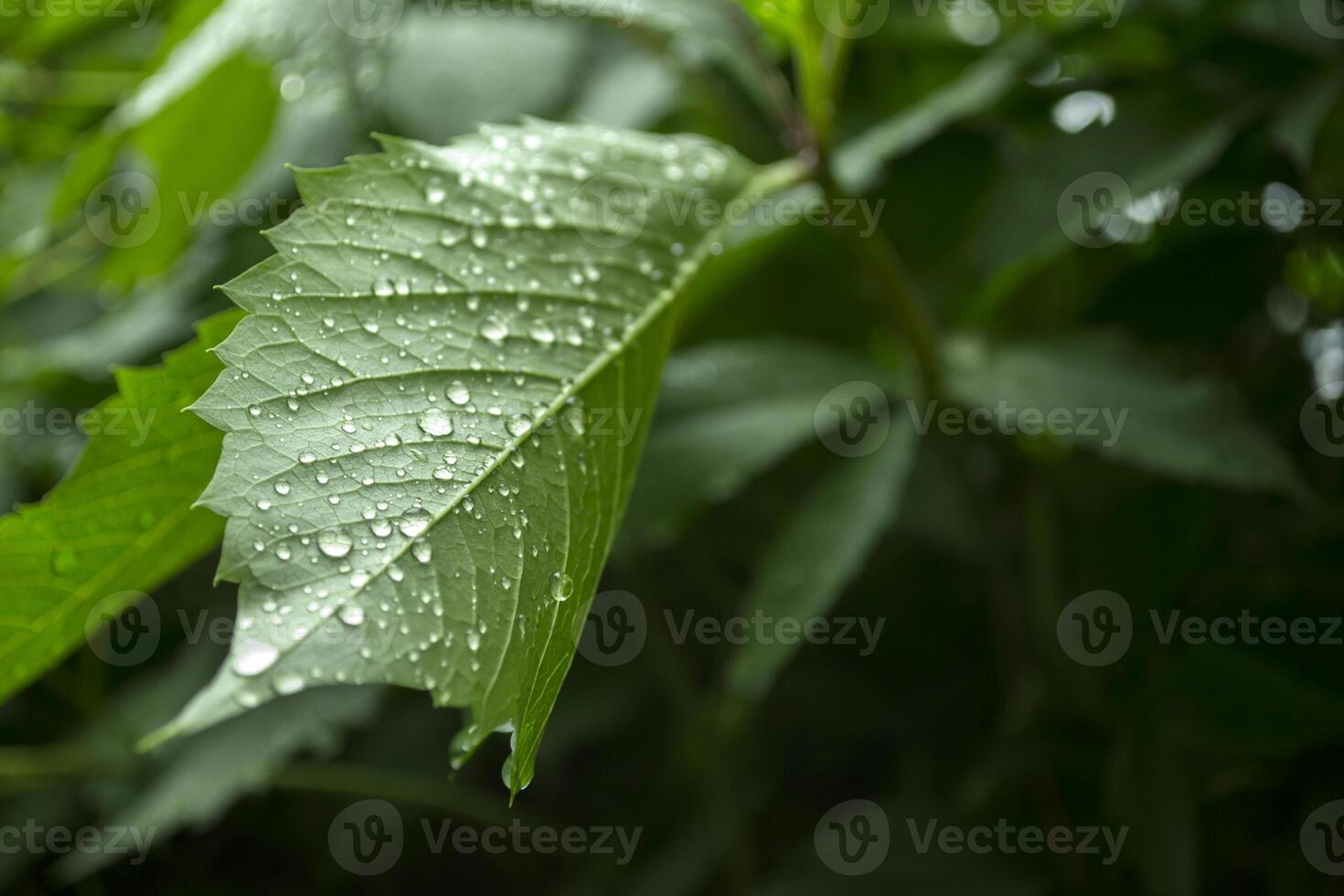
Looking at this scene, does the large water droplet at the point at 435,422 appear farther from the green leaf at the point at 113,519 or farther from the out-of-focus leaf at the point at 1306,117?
the out-of-focus leaf at the point at 1306,117

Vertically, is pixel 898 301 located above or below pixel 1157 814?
above

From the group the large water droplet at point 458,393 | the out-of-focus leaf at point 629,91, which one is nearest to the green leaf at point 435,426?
the large water droplet at point 458,393

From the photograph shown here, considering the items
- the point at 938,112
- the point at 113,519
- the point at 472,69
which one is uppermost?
the point at 938,112

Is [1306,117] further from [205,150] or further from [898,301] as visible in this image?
[205,150]

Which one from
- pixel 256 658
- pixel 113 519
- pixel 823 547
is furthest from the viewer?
pixel 823 547

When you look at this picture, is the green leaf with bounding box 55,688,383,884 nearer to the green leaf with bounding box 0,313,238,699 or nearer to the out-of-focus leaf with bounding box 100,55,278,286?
the green leaf with bounding box 0,313,238,699

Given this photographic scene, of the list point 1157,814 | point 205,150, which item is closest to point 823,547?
point 1157,814

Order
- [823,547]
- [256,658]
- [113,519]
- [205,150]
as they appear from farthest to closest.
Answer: [205,150], [823,547], [113,519], [256,658]
